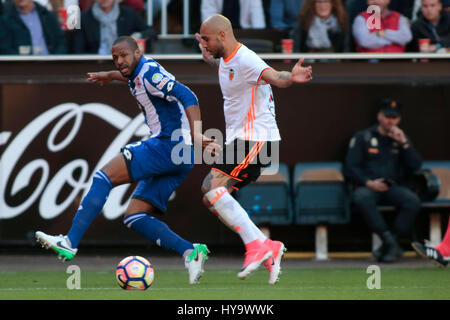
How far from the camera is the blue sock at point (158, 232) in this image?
8250 mm

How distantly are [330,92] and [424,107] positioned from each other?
45.0 inches

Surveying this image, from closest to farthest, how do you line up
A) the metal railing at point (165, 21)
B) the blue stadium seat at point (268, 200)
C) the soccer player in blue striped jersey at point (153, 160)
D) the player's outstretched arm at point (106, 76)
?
the soccer player in blue striped jersey at point (153, 160) → the player's outstretched arm at point (106, 76) → the blue stadium seat at point (268, 200) → the metal railing at point (165, 21)

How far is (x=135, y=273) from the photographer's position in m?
7.61

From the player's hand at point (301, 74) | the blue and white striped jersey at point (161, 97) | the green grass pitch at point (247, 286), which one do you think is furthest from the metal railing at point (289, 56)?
the player's hand at point (301, 74)

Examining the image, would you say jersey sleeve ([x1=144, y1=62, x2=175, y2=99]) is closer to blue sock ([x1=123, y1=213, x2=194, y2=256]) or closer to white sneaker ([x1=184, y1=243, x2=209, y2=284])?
blue sock ([x1=123, y1=213, x2=194, y2=256])

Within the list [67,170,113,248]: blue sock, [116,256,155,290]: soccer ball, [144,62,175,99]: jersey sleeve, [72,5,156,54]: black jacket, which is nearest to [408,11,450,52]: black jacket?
[72,5,156,54]: black jacket

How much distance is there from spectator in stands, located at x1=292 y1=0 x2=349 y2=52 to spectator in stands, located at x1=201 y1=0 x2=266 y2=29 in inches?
26.8

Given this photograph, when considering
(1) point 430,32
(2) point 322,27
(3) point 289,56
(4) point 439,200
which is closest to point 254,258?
(3) point 289,56

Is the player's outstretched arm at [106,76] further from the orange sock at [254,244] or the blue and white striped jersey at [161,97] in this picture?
the orange sock at [254,244]

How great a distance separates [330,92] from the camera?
11711 mm

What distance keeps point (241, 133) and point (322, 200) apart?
3572 mm

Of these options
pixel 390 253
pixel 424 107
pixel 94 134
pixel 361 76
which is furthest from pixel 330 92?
pixel 94 134

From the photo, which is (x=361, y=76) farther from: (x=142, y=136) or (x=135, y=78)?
(x=135, y=78)

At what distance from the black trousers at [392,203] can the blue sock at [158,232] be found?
3.28 meters
